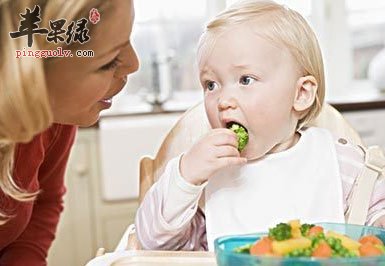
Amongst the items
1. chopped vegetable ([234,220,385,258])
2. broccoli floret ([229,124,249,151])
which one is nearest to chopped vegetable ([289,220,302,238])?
chopped vegetable ([234,220,385,258])

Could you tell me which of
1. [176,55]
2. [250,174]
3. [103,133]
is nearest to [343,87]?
[176,55]

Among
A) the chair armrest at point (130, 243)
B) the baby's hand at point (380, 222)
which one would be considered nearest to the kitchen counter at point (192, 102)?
the chair armrest at point (130, 243)

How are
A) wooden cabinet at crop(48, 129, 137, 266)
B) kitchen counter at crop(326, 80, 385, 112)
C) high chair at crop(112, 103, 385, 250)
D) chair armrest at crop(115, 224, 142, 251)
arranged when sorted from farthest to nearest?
kitchen counter at crop(326, 80, 385, 112)
wooden cabinet at crop(48, 129, 137, 266)
high chair at crop(112, 103, 385, 250)
chair armrest at crop(115, 224, 142, 251)

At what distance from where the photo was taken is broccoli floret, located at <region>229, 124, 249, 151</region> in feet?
4.03

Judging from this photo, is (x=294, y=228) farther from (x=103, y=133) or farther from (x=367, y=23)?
(x=367, y=23)

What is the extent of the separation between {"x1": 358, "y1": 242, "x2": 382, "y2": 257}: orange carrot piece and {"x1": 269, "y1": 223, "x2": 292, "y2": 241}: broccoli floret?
89mm

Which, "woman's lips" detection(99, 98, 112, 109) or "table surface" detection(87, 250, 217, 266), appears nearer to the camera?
"table surface" detection(87, 250, 217, 266)

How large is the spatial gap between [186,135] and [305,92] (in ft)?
0.99

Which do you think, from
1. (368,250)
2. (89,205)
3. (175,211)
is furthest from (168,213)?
(89,205)

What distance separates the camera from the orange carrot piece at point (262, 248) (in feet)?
2.86

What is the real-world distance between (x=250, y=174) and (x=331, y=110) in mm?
295

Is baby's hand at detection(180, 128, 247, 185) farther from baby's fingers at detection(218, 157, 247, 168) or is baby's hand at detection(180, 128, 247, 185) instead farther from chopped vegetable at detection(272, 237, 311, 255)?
chopped vegetable at detection(272, 237, 311, 255)

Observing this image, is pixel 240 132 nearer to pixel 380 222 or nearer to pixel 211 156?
pixel 211 156

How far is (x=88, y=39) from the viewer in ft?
3.55
